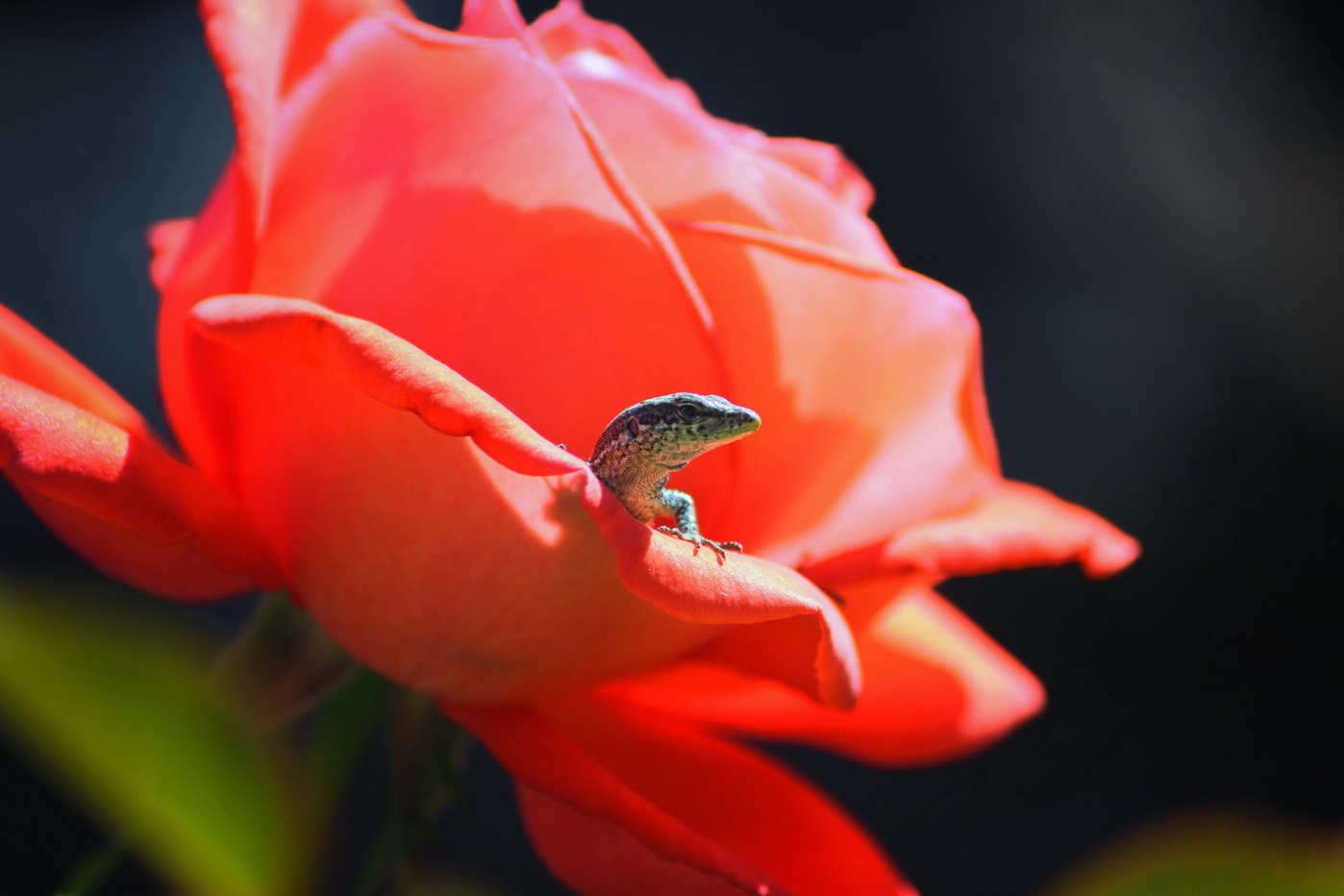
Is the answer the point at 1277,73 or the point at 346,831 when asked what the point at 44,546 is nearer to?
the point at 346,831

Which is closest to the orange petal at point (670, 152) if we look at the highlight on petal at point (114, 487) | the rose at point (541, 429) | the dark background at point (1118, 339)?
the rose at point (541, 429)

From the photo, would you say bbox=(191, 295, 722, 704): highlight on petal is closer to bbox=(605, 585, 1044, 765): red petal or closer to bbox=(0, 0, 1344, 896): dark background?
bbox=(605, 585, 1044, 765): red petal

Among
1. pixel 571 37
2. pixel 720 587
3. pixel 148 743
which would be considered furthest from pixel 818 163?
pixel 148 743

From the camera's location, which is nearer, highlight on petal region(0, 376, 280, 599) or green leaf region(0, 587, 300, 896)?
green leaf region(0, 587, 300, 896)

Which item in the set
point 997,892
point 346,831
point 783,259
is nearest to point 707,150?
point 783,259

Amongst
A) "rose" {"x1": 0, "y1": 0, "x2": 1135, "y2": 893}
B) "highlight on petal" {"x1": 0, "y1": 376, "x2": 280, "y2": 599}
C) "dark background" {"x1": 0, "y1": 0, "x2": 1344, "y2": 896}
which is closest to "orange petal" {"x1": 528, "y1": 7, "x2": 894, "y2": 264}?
"rose" {"x1": 0, "y1": 0, "x2": 1135, "y2": 893}
